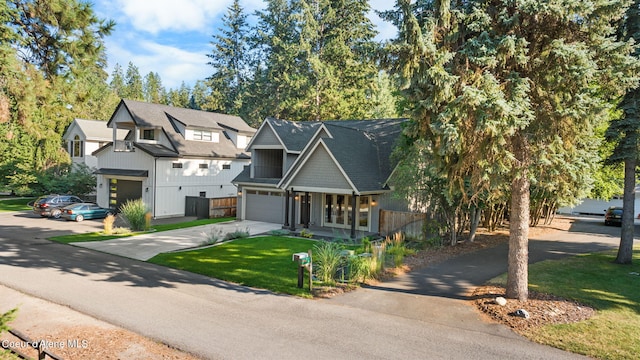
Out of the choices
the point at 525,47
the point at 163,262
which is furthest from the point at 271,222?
the point at 525,47

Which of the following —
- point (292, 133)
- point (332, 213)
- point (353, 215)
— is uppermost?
point (292, 133)

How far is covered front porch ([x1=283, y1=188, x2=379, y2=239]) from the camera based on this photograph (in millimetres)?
22266

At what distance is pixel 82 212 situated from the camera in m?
27.0

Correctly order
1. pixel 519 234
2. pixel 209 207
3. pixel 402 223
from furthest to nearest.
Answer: pixel 209 207
pixel 402 223
pixel 519 234

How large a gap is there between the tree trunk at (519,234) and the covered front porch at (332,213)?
9.95 m

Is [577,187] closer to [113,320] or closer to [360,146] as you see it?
[360,146]

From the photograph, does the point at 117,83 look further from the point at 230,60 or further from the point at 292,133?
the point at 292,133

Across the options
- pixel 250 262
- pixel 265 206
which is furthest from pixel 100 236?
pixel 250 262

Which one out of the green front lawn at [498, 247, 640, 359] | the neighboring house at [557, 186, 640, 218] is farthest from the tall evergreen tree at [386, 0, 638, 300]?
the neighboring house at [557, 186, 640, 218]

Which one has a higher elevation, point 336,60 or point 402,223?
point 336,60

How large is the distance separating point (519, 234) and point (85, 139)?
41.0 m

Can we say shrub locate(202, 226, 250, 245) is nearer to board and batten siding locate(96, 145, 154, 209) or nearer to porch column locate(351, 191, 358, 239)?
porch column locate(351, 191, 358, 239)

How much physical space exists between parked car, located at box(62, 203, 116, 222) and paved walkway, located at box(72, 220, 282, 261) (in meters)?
8.20

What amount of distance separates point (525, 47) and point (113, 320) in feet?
42.2
